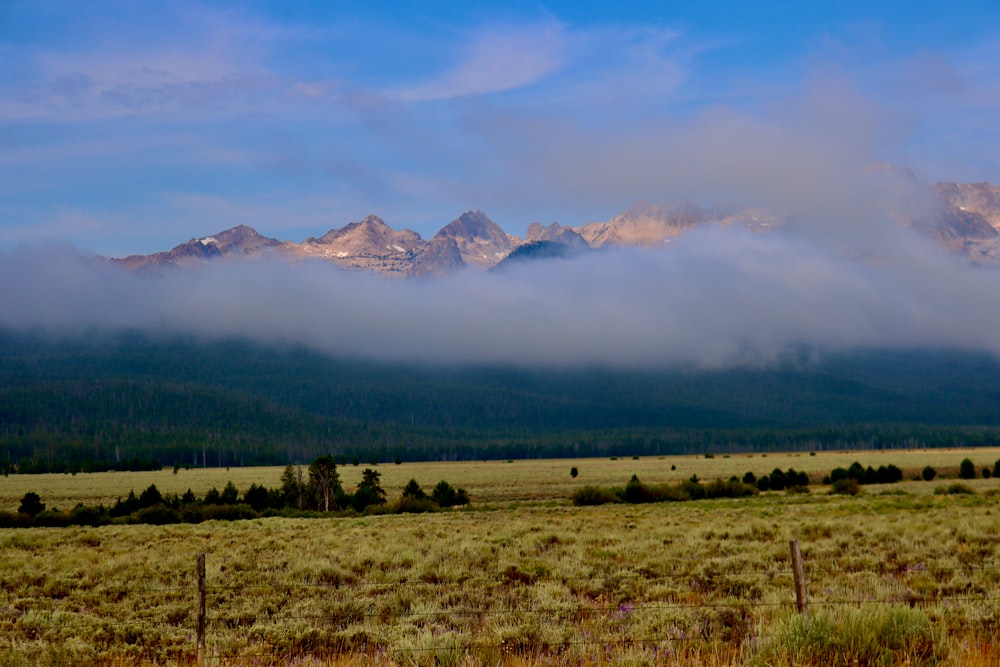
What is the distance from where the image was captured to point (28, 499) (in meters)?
53.8

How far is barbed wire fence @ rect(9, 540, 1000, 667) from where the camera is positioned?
1105cm

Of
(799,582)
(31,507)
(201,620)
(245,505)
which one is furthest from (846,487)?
(31,507)

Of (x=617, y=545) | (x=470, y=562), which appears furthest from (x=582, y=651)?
(x=617, y=545)

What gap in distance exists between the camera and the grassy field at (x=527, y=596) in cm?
1031

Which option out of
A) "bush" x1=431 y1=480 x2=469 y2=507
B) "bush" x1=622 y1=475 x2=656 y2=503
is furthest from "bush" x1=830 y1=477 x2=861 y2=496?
"bush" x1=431 y1=480 x2=469 y2=507

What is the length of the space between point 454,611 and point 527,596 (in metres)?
1.93

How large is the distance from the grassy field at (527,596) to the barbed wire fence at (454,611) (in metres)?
0.06

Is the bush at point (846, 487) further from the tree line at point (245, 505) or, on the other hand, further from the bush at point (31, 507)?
the bush at point (31, 507)

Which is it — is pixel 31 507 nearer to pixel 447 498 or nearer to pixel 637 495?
pixel 447 498

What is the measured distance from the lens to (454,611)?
14375mm

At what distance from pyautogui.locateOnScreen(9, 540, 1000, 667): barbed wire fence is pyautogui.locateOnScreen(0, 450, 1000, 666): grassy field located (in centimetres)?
6

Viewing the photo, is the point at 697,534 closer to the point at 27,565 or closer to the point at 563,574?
the point at 563,574

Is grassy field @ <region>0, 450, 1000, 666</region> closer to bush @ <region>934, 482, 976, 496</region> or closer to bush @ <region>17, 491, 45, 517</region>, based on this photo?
bush @ <region>934, 482, 976, 496</region>

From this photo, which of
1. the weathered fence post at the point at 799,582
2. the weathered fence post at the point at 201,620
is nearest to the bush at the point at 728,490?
the weathered fence post at the point at 799,582
